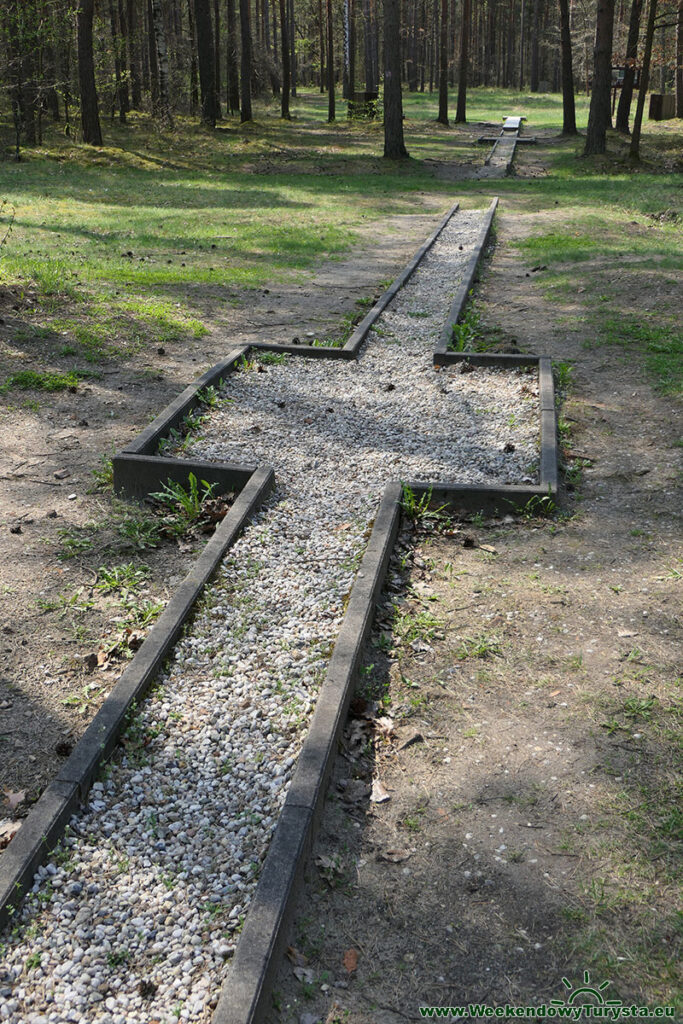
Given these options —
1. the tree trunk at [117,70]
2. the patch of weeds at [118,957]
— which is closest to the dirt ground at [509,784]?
the patch of weeds at [118,957]

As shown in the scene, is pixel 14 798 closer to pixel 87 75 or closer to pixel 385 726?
pixel 385 726

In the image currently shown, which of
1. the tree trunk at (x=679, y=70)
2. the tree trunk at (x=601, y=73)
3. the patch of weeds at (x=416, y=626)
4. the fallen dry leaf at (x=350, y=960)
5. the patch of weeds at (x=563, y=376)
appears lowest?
the fallen dry leaf at (x=350, y=960)

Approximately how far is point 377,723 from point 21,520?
8.62 feet

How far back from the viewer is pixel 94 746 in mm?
3236

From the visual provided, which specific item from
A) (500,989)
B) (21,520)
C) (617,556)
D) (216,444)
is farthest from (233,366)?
(500,989)

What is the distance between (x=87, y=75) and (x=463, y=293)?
16.9 meters

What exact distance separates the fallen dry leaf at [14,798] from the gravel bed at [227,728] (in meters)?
0.27

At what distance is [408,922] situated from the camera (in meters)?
2.72

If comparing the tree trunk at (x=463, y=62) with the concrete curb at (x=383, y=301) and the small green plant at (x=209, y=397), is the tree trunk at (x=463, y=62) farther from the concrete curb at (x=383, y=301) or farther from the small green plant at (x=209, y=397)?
the small green plant at (x=209, y=397)

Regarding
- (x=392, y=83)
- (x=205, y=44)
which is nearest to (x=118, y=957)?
(x=392, y=83)

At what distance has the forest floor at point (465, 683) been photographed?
8.61 ft

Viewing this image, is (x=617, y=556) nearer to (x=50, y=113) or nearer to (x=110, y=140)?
(x=110, y=140)

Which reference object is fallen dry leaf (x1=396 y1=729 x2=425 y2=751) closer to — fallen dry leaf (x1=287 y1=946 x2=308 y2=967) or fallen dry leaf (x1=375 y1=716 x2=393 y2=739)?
fallen dry leaf (x1=375 y1=716 x2=393 y2=739)

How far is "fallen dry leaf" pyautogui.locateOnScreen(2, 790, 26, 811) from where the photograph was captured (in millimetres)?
3147
